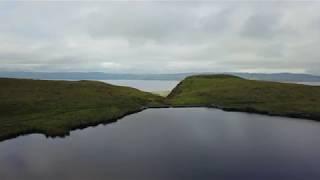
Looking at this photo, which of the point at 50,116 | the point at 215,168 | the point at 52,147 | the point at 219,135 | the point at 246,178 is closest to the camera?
the point at 246,178

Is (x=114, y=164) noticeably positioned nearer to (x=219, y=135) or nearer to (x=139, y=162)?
(x=139, y=162)

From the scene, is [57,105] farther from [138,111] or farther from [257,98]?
[257,98]

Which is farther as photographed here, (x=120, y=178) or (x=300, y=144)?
(x=300, y=144)

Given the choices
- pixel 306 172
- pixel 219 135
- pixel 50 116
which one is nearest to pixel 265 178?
pixel 306 172

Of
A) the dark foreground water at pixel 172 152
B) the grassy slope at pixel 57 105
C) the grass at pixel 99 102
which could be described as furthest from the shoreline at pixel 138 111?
the dark foreground water at pixel 172 152

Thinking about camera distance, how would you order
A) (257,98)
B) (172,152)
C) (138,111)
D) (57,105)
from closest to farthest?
1. (172,152)
2. (57,105)
3. (138,111)
4. (257,98)

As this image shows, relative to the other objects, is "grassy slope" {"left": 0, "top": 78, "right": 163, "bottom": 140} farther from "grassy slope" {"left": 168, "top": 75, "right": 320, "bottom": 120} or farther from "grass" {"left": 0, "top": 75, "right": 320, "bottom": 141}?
"grassy slope" {"left": 168, "top": 75, "right": 320, "bottom": 120}

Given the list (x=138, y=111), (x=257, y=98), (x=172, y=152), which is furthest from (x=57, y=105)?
(x=257, y=98)

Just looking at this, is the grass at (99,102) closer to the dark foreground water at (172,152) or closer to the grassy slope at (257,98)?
the grassy slope at (257,98)
